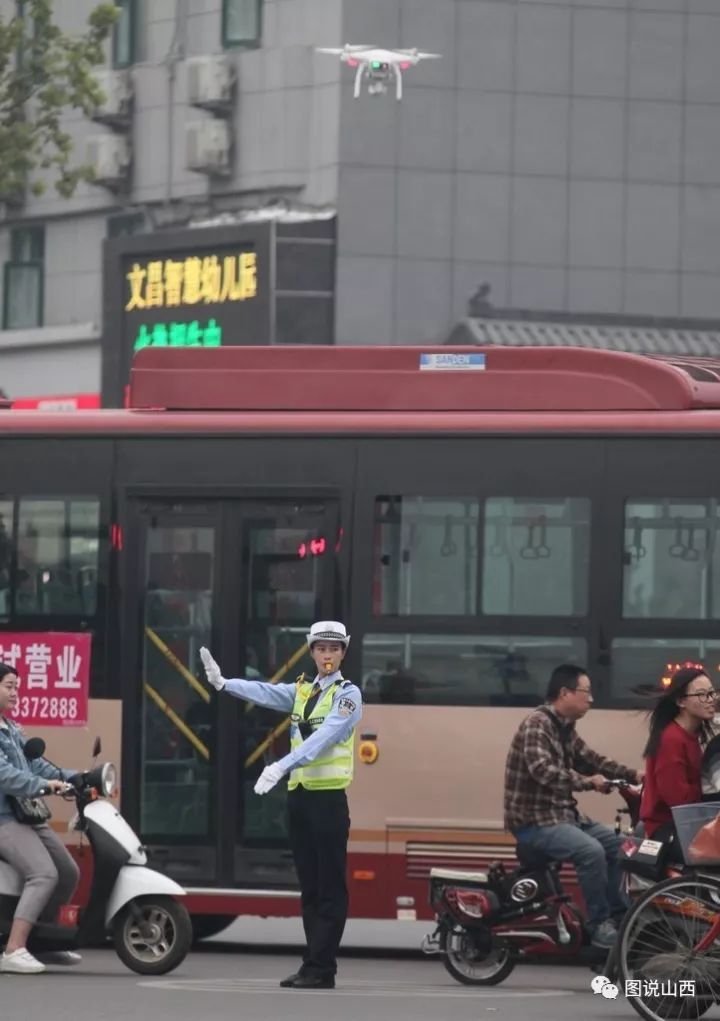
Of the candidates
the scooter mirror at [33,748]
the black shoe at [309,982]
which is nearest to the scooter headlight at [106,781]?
the scooter mirror at [33,748]

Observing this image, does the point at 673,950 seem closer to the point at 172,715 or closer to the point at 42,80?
the point at 172,715

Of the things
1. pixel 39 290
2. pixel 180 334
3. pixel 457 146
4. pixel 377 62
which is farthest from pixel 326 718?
pixel 39 290

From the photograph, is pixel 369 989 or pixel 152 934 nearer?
pixel 369 989

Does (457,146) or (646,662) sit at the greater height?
(457,146)

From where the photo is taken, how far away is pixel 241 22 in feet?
112

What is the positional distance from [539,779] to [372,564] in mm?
1972

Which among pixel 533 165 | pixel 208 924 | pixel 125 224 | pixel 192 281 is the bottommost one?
pixel 208 924

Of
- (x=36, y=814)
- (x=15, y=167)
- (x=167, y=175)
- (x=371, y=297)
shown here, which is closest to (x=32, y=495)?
(x=36, y=814)

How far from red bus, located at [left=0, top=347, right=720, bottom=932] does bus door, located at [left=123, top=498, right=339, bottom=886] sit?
1cm

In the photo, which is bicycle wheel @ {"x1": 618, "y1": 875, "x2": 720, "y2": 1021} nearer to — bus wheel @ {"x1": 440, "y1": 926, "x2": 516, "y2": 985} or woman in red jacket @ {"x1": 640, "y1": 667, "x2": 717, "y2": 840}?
woman in red jacket @ {"x1": 640, "y1": 667, "x2": 717, "y2": 840}

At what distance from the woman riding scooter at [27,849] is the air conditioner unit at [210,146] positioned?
2190cm

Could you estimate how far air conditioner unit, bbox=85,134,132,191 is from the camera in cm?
3553

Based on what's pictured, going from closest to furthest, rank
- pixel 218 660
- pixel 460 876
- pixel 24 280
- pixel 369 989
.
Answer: pixel 369 989 < pixel 460 876 < pixel 218 660 < pixel 24 280

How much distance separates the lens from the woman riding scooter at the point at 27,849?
40.3ft
